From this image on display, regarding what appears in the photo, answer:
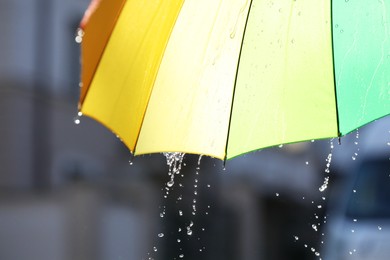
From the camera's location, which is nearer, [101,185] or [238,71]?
[238,71]

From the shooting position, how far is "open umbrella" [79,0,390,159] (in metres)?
2.04

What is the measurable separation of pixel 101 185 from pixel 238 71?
21.1 feet

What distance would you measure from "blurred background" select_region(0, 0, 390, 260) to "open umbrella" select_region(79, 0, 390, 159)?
5127 mm

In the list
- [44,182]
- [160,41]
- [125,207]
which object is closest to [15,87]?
[44,182]

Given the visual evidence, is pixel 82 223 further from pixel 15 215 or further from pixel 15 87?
pixel 15 87

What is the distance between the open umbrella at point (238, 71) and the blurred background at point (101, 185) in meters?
5.13

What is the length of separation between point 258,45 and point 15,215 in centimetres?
620

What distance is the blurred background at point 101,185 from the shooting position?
787 cm

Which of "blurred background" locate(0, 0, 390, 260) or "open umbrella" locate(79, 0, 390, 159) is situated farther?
"blurred background" locate(0, 0, 390, 260)

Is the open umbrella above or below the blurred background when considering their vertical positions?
below

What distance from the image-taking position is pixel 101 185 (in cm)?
845

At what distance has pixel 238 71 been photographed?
7.03 feet

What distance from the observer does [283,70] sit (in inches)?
81.7

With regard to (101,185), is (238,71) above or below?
below
